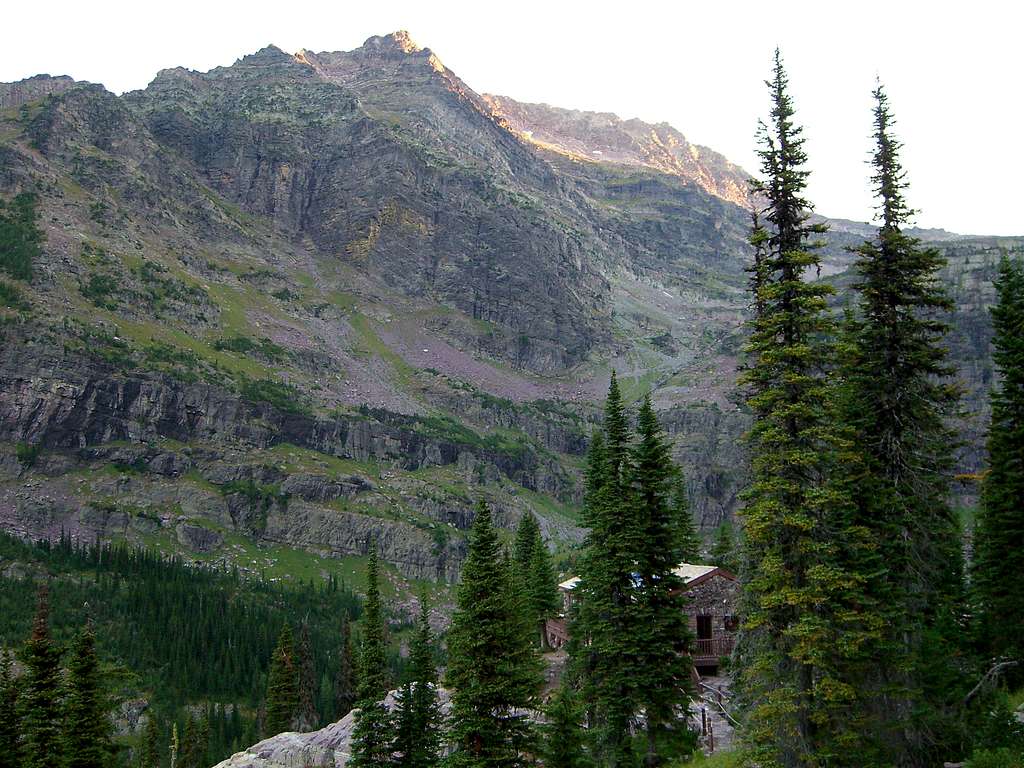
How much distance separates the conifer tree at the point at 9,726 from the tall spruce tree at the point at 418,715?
18.8 m

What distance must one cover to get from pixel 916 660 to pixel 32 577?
16500cm

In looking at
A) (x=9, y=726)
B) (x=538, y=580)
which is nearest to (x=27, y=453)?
(x=538, y=580)

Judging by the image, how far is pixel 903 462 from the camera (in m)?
26.0

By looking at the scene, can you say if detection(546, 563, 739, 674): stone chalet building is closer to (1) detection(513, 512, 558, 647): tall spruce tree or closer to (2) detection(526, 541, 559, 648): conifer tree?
(1) detection(513, 512, 558, 647): tall spruce tree

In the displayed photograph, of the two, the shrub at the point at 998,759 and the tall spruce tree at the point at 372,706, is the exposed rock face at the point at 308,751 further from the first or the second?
the shrub at the point at 998,759

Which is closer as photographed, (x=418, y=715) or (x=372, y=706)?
(x=372, y=706)

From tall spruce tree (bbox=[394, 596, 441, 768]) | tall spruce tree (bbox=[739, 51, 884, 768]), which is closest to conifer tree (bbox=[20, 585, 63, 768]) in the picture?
tall spruce tree (bbox=[394, 596, 441, 768])

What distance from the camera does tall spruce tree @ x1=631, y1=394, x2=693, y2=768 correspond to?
32.5m

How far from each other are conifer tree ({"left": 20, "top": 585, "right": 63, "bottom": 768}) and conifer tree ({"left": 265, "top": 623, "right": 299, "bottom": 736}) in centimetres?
4651

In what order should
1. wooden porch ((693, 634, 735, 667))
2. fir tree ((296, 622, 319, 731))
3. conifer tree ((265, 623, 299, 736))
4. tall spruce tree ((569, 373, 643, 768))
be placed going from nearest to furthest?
tall spruce tree ((569, 373, 643, 768))
wooden porch ((693, 634, 735, 667))
conifer tree ((265, 623, 299, 736))
fir tree ((296, 622, 319, 731))

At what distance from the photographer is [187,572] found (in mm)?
164000

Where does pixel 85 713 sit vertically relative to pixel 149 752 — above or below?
above

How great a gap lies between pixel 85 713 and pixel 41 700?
2.29 metres

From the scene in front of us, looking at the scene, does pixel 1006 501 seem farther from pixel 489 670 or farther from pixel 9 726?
pixel 9 726
